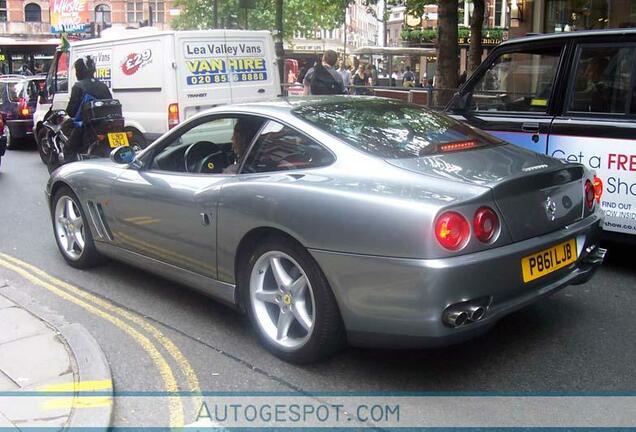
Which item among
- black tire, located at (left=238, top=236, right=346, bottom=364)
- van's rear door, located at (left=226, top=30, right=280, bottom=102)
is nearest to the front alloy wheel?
black tire, located at (left=238, top=236, right=346, bottom=364)

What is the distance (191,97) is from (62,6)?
22.8 meters

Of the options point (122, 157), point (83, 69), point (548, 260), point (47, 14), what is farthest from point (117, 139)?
point (47, 14)

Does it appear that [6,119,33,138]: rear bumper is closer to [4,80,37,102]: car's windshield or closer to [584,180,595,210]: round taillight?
[4,80,37,102]: car's windshield

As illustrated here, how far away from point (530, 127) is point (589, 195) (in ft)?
5.33

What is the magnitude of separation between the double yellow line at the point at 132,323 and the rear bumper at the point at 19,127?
9587 millimetres

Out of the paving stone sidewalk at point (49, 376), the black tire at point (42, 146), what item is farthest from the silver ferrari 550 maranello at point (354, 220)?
the black tire at point (42, 146)

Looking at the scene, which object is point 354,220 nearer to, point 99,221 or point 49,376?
point 49,376

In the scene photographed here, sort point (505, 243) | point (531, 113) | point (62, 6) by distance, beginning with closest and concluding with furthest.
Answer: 1. point (505, 243)
2. point (531, 113)
3. point (62, 6)

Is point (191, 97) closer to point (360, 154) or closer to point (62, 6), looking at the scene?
point (360, 154)

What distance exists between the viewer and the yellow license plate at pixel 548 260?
343 centimetres

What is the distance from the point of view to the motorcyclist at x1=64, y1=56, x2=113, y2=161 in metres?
9.36

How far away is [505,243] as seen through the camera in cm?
334

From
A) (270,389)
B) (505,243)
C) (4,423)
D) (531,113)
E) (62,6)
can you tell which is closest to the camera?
(4,423)

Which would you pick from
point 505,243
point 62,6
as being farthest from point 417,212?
point 62,6
